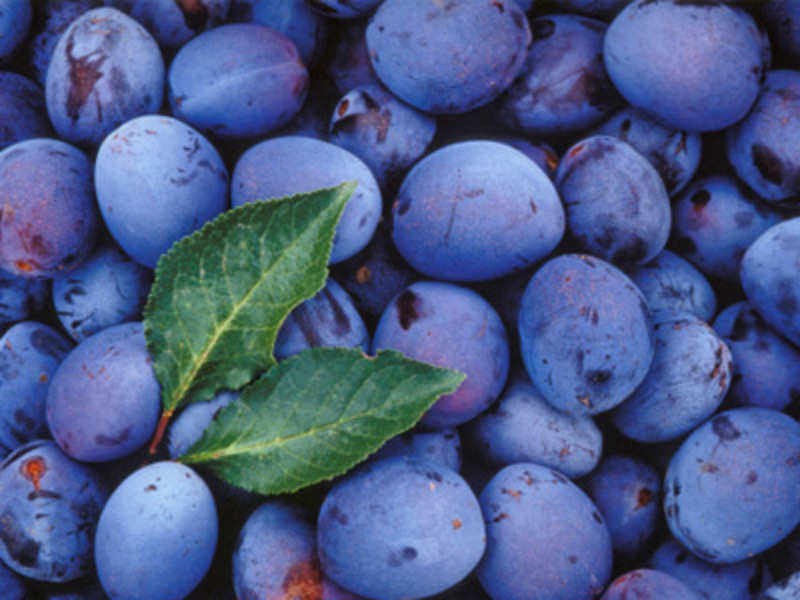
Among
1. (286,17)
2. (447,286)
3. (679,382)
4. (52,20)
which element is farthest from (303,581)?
(52,20)

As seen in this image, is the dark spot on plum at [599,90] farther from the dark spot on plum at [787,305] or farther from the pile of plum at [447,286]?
the dark spot on plum at [787,305]

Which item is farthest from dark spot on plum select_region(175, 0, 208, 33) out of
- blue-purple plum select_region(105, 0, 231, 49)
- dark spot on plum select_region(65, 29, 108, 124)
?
dark spot on plum select_region(65, 29, 108, 124)

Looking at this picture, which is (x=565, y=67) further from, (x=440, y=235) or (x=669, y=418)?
(x=669, y=418)

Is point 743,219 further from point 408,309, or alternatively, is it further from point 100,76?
point 100,76

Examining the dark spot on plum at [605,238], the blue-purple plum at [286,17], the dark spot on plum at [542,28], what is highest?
the blue-purple plum at [286,17]

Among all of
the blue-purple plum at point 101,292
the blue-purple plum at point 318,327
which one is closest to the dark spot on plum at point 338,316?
the blue-purple plum at point 318,327

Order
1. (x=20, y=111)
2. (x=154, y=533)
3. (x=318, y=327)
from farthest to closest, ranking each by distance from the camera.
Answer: (x=20, y=111), (x=318, y=327), (x=154, y=533)

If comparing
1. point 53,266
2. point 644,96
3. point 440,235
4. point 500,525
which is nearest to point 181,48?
point 53,266
